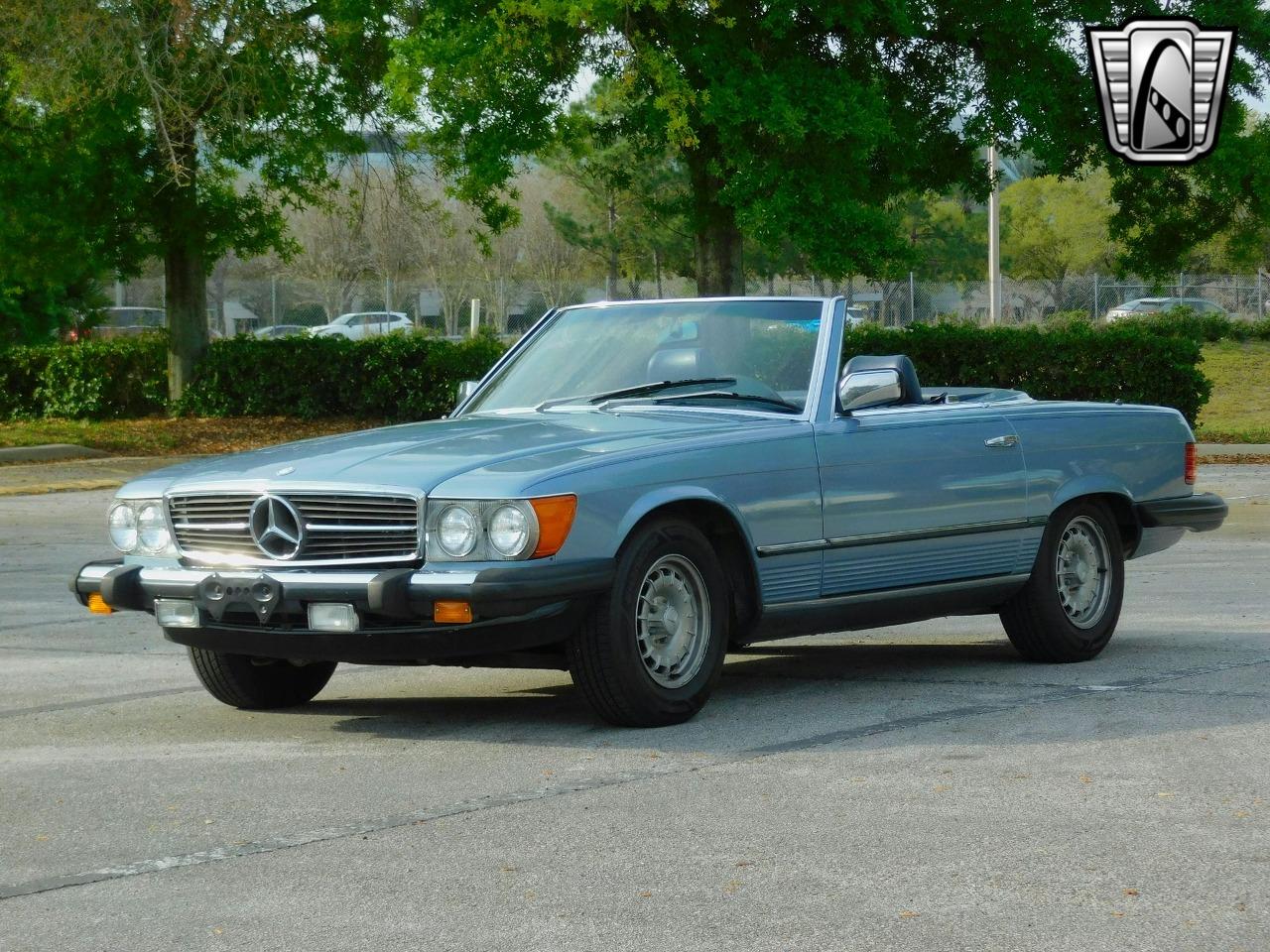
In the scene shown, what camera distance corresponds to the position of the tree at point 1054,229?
238ft

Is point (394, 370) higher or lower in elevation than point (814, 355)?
lower

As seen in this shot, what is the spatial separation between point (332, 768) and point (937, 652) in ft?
12.2

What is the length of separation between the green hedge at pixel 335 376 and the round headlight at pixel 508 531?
20.4m

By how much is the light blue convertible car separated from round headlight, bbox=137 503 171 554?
0.01 metres

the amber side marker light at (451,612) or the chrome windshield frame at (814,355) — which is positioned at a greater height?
the chrome windshield frame at (814,355)

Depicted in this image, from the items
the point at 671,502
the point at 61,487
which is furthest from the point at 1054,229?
the point at 671,502

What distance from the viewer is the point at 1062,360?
82.5ft

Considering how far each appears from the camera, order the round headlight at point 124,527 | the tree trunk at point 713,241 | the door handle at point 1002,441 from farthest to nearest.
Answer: the tree trunk at point 713,241 < the door handle at point 1002,441 < the round headlight at point 124,527

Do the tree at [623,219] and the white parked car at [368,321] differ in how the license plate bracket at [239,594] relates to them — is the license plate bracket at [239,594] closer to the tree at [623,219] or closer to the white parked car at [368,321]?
the tree at [623,219]

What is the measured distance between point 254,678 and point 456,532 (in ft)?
5.45

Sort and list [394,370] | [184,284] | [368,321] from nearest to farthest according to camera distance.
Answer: [394,370]
[184,284]
[368,321]

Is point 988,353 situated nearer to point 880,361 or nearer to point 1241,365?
point 1241,365

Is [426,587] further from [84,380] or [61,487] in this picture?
[84,380]

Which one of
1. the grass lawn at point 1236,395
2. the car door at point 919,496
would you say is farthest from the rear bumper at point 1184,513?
the grass lawn at point 1236,395
